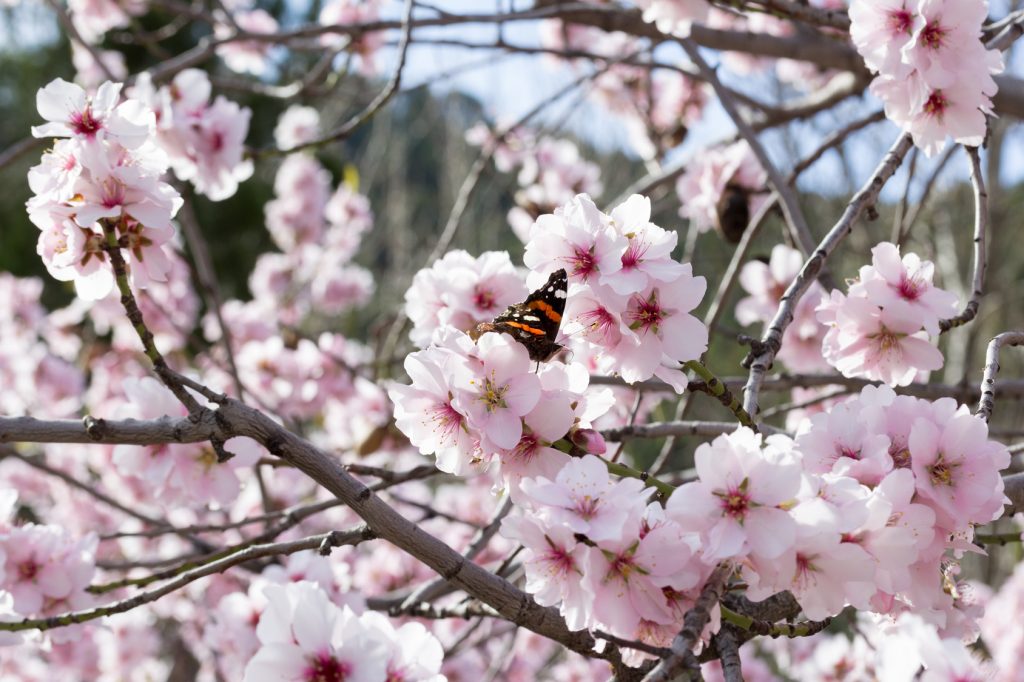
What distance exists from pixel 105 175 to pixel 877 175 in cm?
114

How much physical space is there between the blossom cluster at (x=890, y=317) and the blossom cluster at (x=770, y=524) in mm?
282

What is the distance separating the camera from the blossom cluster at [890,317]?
1295 millimetres

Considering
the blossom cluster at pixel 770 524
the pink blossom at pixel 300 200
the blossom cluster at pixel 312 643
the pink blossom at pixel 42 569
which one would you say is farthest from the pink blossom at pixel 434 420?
the pink blossom at pixel 300 200

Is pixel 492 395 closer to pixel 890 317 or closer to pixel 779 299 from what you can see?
pixel 890 317

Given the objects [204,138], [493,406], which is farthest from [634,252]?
[204,138]

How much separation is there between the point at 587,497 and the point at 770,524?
182 mm

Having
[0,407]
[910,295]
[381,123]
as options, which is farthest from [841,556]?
[381,123]

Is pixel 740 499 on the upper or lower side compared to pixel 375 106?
lower

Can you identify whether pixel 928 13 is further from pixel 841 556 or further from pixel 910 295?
pixel 841 556

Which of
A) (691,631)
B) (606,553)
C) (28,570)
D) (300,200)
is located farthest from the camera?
(300,200)

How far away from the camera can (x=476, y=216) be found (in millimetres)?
9859

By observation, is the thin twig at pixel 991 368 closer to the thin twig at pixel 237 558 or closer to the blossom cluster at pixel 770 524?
the blossom cluster at pixel 770 524

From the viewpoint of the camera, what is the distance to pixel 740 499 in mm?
877

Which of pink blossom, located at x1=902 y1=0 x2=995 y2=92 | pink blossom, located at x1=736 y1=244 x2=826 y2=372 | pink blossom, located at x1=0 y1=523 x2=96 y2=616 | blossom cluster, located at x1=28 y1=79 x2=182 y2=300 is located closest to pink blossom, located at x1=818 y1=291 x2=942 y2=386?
pink blossom, located at x1=902 y1=0 x2=995 y2=92
